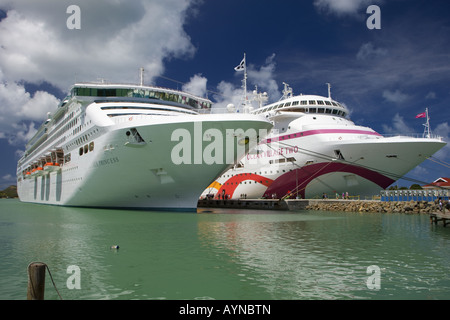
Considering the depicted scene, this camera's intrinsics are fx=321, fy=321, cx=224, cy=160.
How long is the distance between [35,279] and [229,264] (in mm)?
4603

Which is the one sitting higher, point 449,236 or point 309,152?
point 309,152

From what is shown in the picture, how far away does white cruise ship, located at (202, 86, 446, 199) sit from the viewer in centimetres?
2738

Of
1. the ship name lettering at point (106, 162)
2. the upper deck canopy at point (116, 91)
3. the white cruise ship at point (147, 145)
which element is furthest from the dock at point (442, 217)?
the upper deck canopy at point (116, 91)

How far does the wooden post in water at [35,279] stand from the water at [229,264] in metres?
1.23

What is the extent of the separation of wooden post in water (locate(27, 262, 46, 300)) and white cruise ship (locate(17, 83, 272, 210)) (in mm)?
14813

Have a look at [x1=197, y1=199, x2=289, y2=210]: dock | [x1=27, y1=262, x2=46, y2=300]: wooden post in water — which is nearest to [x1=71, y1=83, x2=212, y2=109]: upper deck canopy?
[x1=197, y1=199, x2=289, y2=210]: dock

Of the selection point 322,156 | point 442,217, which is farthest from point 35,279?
point 322,156

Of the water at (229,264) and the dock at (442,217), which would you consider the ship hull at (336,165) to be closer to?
the dock at (442,217)

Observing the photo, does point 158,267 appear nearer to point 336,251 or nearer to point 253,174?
point 336,251

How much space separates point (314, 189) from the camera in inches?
1257

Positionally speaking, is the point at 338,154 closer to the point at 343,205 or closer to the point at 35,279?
the point at 343,205
